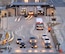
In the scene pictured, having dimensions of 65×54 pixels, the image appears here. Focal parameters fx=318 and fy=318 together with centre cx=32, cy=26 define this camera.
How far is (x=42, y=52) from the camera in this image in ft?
64.3

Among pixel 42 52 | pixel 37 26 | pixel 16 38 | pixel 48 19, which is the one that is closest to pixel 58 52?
pixel 42 52

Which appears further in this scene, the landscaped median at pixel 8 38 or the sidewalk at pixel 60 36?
the landscaped median at pixel 8 38

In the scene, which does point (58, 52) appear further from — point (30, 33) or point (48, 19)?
point (48, 19)

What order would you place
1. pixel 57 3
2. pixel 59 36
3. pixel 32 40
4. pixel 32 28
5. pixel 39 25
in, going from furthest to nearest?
pixel 57 3 → pixel 39 25 → pixel 32 28 → pixel 59 36 → pixel 32 40

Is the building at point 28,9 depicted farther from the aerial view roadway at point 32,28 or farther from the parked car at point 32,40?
the parked car at point 32,40

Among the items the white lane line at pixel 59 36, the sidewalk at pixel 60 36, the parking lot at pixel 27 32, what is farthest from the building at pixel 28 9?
the white lane line at pixel 59 36

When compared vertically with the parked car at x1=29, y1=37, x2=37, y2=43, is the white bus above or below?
above

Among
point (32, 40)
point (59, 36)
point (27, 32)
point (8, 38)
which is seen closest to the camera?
point (32, 40)

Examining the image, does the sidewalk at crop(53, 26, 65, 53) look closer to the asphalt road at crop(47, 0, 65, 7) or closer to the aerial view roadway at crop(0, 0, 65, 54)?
the aerial view roadway at crop(0, 0, 65, 54)

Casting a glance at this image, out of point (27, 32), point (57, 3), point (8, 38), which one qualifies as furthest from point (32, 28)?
point (57, 3)

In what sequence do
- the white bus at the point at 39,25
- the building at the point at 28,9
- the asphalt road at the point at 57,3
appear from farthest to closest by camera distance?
the asphalt road at the point at 57,3 → the building at the point at 28,9 → the white bus at the point at 39,25

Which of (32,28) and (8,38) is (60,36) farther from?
(8,38)

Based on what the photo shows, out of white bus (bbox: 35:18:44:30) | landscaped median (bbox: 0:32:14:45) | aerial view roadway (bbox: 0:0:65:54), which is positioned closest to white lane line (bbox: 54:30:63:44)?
aerial view roadway (bbox: 0:0:65:54)

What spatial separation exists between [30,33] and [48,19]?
447cm
